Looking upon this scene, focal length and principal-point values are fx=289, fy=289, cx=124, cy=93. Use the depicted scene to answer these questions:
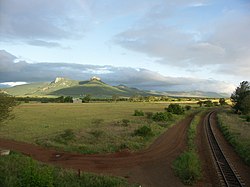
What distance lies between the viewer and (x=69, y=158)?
2370 centimetres

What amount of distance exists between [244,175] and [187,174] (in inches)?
159

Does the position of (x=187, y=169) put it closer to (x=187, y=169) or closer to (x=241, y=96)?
(x=187, y=169)

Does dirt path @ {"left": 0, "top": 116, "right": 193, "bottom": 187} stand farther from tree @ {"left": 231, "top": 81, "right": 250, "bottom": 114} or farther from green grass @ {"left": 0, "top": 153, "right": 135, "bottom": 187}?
tree @ {"left": 231, "top": 81, "right": 250, "bottom": 114}

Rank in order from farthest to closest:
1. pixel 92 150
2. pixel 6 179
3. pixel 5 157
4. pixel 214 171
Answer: pixel 92 150, pixel 5 157, pixel 214 171, pixel 6 179

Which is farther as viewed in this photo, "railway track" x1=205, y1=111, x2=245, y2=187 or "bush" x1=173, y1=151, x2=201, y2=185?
"bush" x1=173, y1=151, x2=201, y2=185

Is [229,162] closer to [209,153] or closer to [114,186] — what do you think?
[209,153]

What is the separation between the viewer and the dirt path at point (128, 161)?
19003 millimetres

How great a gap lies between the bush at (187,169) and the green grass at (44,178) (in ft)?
12.9

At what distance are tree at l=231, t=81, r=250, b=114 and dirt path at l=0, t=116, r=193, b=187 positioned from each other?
200ft

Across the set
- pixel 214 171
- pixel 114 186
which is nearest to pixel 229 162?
pixel 214 171

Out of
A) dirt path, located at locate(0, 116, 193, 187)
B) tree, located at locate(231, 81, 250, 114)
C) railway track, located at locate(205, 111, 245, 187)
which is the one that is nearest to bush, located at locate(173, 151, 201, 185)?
dirt path, located at locate(0, 116, 193, 187)

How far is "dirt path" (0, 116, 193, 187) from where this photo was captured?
19003 millimetres

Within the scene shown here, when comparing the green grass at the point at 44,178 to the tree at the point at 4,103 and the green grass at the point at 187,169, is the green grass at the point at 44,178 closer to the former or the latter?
the green grass at the point at 187,169

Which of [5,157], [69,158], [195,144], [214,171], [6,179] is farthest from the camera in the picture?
[195,144]
